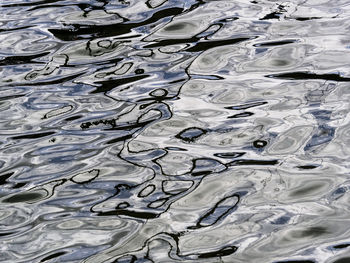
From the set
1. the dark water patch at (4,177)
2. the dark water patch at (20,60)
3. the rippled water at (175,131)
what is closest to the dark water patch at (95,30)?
the rippled water at (175,131)

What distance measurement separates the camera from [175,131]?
392cm

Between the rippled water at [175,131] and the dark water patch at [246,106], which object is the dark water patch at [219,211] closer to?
the rippled water at [175,131]

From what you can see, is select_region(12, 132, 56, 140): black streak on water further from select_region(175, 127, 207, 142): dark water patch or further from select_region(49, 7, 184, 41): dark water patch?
select_region(49, 7, 184, 41): dark water patch

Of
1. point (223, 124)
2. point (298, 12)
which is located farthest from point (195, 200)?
point (298, 12)

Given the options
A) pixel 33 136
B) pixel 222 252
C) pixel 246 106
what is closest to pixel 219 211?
pixel 222 252

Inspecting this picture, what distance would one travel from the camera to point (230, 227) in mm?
3109

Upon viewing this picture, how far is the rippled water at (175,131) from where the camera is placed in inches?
121

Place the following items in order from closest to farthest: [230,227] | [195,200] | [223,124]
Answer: [230,227], [195,200], [223,124]

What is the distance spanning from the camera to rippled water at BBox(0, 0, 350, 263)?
10.1ft

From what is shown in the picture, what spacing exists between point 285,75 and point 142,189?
4.82ft

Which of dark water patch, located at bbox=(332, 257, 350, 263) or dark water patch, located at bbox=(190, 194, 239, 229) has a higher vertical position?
dark water patch, located at bbox=(332, 257, 350, 263)

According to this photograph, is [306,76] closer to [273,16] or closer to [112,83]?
[273,16]

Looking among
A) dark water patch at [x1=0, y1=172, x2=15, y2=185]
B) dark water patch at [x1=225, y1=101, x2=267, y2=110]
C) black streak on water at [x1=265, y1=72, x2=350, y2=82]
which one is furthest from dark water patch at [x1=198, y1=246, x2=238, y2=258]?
black streak on water at [x1=265, y1=72, x2=350, y2=82]

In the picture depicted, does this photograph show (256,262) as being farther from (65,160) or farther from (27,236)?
(65,160)
